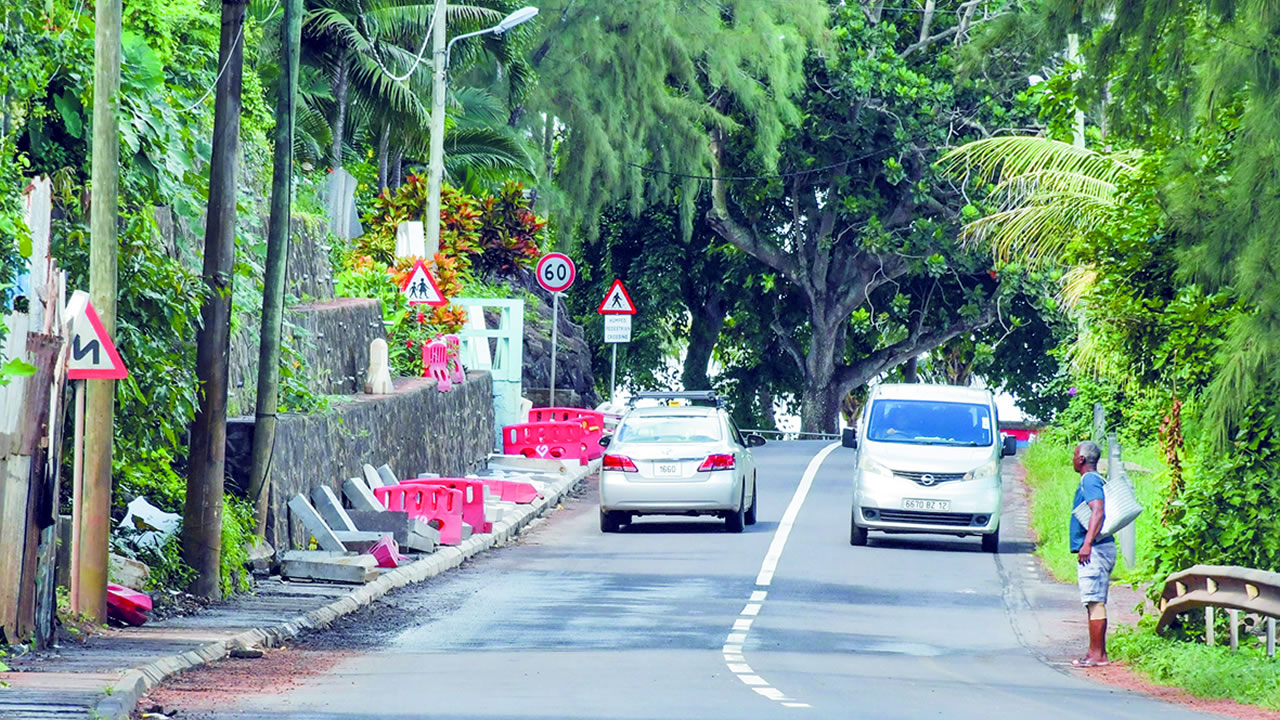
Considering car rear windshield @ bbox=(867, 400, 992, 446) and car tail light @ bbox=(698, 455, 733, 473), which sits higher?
car rear windshield @ bbox=(867, 400, 992, 446)

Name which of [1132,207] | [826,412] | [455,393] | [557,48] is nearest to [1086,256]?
[1132,207]

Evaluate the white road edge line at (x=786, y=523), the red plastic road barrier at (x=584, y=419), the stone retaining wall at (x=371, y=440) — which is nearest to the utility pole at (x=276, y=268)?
the stone retaining wall at (x=371, y=440)

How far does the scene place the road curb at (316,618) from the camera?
38.6 feet

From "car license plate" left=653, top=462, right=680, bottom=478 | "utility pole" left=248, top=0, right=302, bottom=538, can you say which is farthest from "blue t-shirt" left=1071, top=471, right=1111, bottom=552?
"car license plate" left=653, top=462, right=680, bottom=478

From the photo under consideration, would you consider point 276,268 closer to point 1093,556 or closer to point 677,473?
point 677,473

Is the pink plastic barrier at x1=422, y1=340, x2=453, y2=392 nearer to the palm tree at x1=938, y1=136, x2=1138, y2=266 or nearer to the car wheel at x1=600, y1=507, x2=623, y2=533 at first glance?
the car wheel at x1=600, y1=507, x2=623, y2=533

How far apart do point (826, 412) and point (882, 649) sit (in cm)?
3693

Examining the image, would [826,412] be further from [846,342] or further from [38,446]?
[38,446]

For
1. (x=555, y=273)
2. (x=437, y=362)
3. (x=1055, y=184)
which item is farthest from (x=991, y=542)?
(x=555, y=273)

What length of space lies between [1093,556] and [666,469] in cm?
1032

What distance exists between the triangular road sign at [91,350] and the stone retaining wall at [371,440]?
5774 mm

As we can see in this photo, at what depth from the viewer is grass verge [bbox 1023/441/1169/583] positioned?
73.7ft

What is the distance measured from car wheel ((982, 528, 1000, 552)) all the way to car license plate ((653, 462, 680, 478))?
3.74 meters

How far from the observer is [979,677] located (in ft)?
47.9
